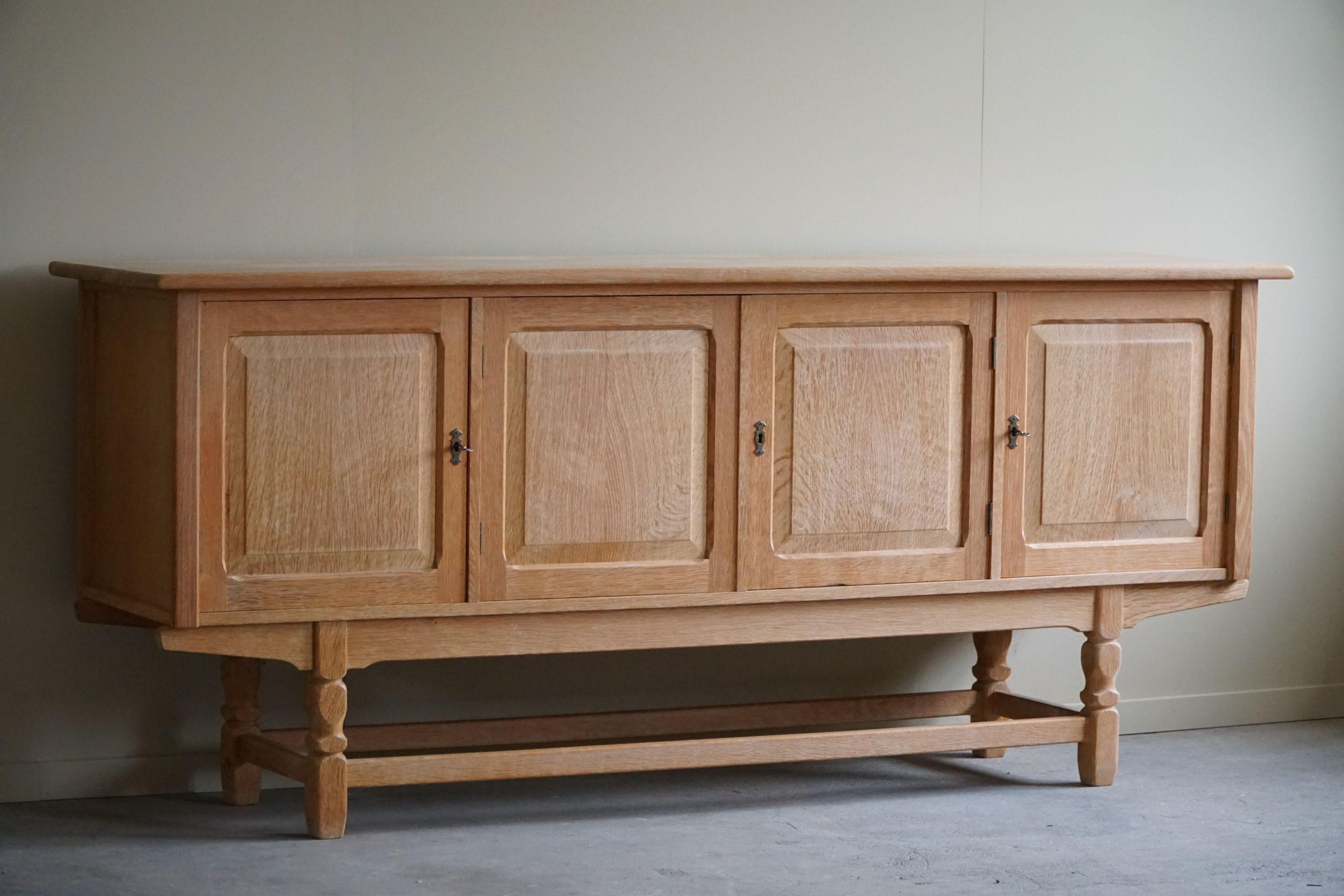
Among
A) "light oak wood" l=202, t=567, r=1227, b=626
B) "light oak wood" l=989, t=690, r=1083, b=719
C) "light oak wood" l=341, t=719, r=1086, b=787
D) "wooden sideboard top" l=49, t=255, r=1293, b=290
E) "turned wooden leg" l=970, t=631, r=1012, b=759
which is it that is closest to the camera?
"wooden sideboard top" l=49, t=255, r=1293, b=290

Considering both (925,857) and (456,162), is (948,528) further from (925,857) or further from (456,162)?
(456,162)

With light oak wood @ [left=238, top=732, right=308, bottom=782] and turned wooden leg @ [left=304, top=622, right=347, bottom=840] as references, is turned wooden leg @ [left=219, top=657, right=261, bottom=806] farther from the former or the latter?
turned wooden leg @ [left=304, top=622, right=347, bottom=840]

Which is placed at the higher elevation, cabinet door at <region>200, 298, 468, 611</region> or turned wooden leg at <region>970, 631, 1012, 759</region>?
cabinet door at <region>200, 298, 468, 611</region>

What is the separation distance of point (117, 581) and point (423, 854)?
2.59 ft

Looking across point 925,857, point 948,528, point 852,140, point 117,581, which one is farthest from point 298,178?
point 925,857

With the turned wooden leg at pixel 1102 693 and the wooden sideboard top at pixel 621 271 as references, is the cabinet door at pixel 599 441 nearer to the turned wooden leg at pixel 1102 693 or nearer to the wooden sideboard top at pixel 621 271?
the wooden sideboard top at pixel 621 271

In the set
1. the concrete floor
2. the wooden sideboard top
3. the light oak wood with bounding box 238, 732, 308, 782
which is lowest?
the concrete floor

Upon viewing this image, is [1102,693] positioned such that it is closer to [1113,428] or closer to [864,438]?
[1113,428]

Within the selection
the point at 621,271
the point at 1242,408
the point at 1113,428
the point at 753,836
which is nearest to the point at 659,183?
the point at 621,271

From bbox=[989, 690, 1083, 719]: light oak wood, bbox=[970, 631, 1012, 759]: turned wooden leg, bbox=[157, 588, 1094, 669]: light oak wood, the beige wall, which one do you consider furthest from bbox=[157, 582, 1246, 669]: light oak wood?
the beige wall

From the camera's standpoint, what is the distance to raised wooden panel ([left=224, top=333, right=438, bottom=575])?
3.11 meters

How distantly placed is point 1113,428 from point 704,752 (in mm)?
1065

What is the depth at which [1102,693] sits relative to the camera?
3.72 m

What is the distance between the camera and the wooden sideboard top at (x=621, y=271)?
121 inches
